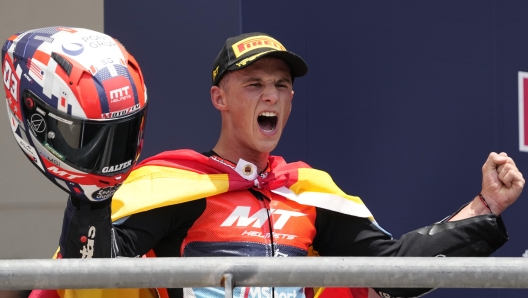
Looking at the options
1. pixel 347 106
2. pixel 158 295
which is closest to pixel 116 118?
pixel 158 295

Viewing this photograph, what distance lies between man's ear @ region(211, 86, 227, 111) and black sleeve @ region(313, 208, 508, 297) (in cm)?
42

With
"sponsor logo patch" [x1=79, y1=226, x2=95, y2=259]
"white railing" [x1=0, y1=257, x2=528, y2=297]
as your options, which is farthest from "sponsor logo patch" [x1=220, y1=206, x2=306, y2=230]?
"white railing" [x1=0, y1=257, x2=528, y2=297]

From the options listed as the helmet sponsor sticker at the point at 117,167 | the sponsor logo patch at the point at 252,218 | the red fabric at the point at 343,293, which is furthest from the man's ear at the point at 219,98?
the helmet sponsor sticker at the point at 117,167

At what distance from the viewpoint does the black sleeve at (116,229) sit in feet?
6.07

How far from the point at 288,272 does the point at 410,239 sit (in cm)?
110

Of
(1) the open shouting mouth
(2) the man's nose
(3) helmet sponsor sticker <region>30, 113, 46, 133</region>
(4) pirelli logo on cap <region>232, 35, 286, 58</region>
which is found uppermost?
(4) pirelli logo on cap <region>232, 35, 286, 58</region>

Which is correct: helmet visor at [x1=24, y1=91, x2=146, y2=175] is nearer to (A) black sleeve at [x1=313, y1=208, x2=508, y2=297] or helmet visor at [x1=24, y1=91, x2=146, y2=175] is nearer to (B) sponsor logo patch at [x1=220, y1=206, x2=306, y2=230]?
(B) sponsor logo patch at [x1=220, y1=206, x2=306, y2=230]

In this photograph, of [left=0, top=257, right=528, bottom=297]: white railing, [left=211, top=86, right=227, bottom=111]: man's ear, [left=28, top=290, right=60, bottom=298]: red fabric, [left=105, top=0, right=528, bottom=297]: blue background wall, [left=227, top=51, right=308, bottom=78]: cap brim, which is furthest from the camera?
[left=105, top=0, right=528, bottom=297]: blue background wall

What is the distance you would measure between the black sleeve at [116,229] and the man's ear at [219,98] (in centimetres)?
34

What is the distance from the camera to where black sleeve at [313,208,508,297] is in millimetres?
2469

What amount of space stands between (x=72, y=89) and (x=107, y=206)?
0.96 ft

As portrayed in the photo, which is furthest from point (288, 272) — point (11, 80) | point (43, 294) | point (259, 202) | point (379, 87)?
point (379, 87)

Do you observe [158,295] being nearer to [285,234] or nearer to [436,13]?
[285,234]

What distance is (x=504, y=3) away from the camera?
3760 millimetres
